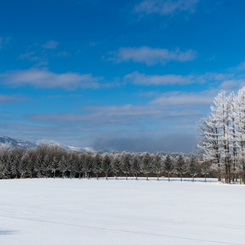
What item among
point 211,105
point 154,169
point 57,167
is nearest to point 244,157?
point 211,105

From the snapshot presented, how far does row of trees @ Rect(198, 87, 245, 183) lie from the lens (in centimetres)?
3544

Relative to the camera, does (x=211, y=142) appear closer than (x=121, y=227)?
No

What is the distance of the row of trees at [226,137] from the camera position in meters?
35.4

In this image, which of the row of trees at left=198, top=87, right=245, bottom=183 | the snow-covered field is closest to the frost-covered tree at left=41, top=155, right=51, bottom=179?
the row of trees at left=198, top=87, right=245, bottom=183

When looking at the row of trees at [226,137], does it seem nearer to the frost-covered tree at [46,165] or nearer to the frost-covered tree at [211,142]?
the frost-covered tree at [211,142]

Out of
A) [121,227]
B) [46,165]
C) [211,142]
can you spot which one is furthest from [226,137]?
[46,165]

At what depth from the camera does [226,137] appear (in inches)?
1417

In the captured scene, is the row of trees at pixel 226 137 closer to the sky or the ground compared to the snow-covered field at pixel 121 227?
closer to the sky

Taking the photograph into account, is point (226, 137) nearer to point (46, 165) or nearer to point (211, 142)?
point (211, 142)

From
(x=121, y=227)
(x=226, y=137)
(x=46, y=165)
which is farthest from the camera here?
(x=46, y=165)

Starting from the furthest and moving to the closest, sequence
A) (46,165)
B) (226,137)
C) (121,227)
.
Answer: (46,165)
(226,137)
(121,227)

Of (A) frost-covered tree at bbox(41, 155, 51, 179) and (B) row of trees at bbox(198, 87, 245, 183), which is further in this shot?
(A) frost-covered tree at bbox(41, 155, 51, 179)

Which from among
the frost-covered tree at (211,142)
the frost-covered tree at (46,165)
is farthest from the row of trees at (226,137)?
the frost-covered tree at (46,165)

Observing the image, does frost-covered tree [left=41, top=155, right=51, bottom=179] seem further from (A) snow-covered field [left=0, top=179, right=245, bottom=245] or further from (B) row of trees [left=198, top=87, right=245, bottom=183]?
(A) snow-covered field [left=0, top=179, right=245, bottom=245]
